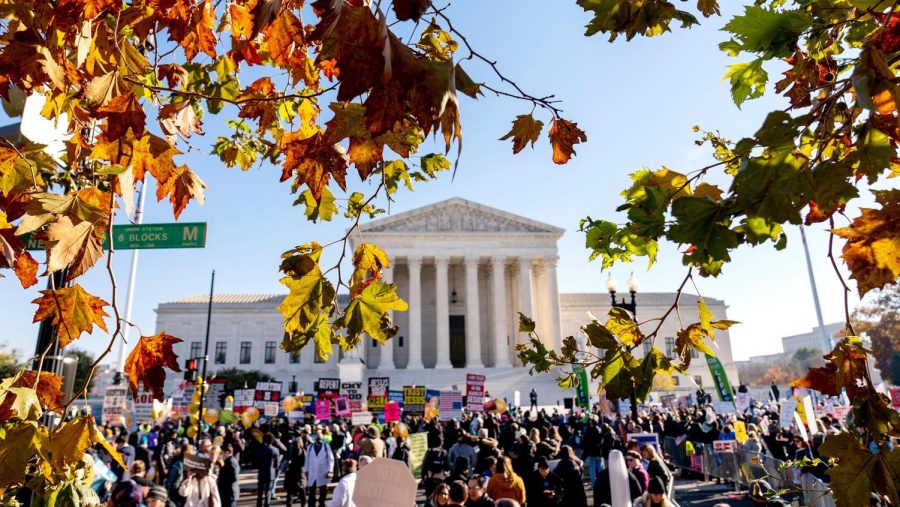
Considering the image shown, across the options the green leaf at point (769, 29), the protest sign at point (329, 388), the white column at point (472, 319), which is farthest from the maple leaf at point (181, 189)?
the white column at point (472, 319)

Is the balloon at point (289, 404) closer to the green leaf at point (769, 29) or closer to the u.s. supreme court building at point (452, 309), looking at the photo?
the u.s. supreme court building at point (452, 309)

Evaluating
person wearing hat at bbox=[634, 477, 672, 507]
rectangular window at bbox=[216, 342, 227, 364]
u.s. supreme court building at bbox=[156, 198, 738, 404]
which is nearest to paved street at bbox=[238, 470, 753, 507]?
person wearing hat at bbox=[634, 477, 672, 507]

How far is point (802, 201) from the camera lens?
4.07 feet

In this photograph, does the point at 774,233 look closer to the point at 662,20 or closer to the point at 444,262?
the point at 662,20

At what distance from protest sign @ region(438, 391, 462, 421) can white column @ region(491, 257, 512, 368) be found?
74.5ft

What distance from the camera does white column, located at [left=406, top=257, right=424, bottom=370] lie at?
131 feet

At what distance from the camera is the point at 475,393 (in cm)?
1688

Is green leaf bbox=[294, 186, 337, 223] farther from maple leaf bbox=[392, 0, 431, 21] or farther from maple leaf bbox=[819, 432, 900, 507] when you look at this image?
maple leaf bbox=[819, 432, 900, 507]

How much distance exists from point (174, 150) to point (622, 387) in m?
1.75

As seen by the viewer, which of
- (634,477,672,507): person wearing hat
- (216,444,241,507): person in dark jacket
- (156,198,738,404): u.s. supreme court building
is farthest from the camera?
(156,198,738,404): u.s. supreme court building

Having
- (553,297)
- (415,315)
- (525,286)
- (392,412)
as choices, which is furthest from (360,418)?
(553,297)

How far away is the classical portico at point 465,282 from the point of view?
4103 centimetres

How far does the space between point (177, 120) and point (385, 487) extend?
2.67m

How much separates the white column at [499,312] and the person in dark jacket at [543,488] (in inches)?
1313
